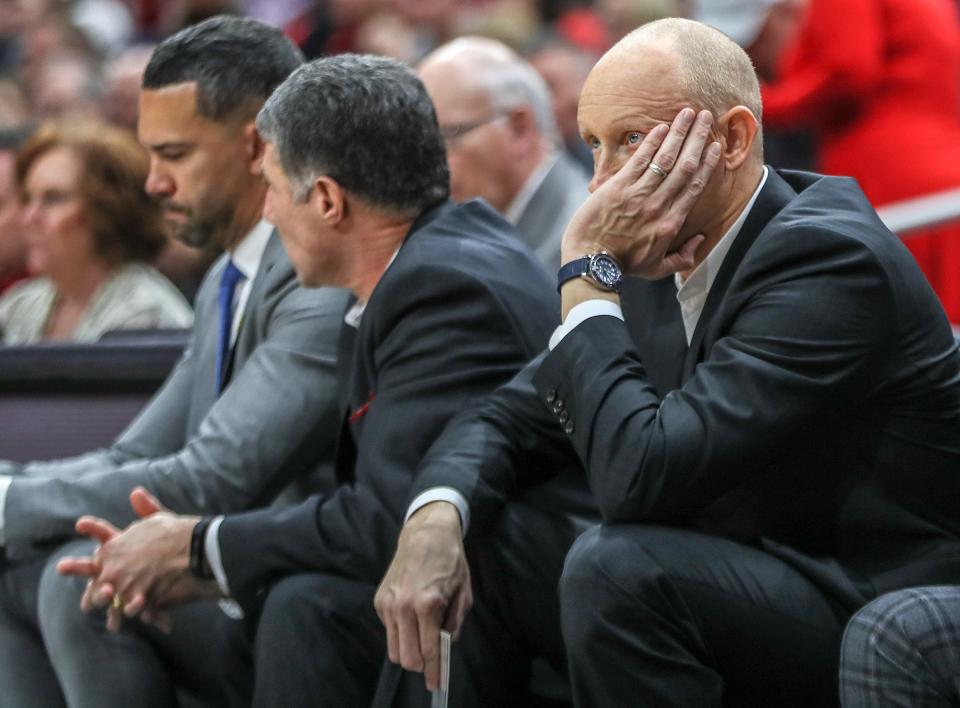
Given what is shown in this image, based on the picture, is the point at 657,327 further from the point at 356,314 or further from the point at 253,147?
the point at 253,147

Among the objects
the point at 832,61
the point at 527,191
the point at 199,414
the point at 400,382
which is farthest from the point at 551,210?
the point at 400,382

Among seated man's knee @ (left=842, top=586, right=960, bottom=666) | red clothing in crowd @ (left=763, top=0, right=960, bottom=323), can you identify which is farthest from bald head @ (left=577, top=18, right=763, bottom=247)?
red clothing in crowd @ (left=763, top=0, right=960, bottom=323)

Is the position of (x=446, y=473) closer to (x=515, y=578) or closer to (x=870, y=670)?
(x=515, y=578)

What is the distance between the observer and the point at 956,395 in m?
2.32

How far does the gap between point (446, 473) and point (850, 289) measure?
67 cm

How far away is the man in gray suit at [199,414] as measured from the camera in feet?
9.98

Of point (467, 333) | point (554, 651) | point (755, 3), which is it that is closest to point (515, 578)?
point (554, 651)

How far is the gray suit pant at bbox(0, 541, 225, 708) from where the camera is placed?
3.00 m

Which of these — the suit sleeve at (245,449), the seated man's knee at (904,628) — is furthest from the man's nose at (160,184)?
the seated man's knee at (904,628)

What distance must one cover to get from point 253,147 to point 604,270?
1.27 metres

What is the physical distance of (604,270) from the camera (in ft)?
7.85

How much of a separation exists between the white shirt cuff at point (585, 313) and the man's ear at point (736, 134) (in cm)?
28

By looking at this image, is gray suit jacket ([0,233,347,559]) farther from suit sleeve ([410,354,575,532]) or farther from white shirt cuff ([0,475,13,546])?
suit sleeve ([410,354,575,532])

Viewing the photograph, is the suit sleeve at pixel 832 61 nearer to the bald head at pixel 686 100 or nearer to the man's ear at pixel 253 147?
the man's ear at pixel 253 147
